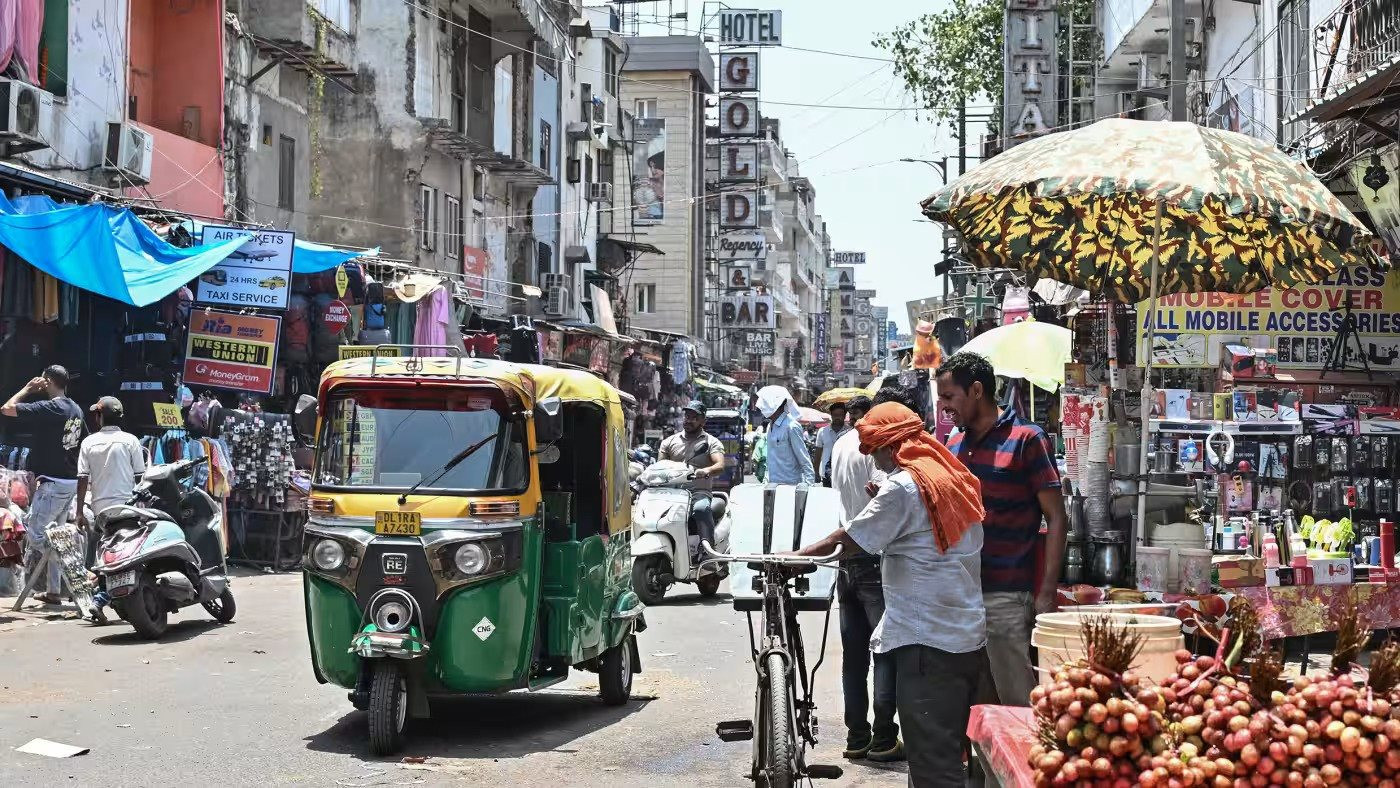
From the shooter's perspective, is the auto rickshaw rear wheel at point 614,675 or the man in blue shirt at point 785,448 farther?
the man in blue shirt at point 785,448

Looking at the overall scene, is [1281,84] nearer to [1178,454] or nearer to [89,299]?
[1178,454]

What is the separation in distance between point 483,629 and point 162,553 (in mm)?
4984

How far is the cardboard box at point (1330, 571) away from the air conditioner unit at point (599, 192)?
40.9 metres

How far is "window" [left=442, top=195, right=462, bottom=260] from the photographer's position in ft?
109

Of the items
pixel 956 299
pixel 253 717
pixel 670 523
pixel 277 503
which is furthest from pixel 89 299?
pixel 956 299

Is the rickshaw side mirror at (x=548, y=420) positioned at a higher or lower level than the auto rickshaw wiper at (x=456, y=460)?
higher

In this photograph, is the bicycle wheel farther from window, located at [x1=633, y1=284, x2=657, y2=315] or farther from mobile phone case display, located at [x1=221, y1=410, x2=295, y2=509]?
window, located at [x1=633, y1=284, x2=657, y2=315]

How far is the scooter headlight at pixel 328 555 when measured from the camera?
859 cm

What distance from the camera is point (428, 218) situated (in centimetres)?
3238

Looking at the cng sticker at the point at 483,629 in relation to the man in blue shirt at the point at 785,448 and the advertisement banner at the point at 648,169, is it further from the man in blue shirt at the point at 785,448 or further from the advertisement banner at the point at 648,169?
the advertisement banner at the point at 648,169

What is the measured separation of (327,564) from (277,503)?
10044 millimetres

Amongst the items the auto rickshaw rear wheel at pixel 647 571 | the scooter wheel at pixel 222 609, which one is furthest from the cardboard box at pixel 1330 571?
the scooter wheel at pixel 222 609

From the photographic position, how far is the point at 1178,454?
1425 centimetres

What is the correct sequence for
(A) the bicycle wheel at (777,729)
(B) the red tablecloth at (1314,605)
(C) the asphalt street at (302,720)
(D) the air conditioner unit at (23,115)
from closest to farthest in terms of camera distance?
(A) the bicycle wheel at (777,729) → (C) the asphalt street at (302,720) → (B) the red tablecloth at (1314,605) → (D) the air conditioner unit at (23,115)
